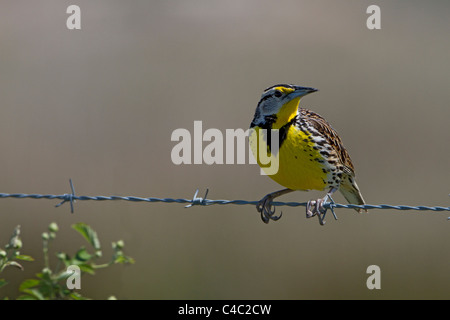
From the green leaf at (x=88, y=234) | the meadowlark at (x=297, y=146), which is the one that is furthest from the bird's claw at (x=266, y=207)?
the green leaf at (x=88, y=234)

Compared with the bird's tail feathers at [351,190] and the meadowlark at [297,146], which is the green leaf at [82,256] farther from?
the bird's tail feathers at [351,190]

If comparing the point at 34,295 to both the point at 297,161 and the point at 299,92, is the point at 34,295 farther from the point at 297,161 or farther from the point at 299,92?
the point at 299,92

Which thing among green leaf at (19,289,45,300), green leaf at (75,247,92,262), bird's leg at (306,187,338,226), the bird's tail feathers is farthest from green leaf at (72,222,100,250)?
the bird's tail feathers

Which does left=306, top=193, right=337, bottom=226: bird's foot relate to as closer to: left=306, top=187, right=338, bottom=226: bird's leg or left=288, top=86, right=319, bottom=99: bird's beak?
left=306, top=187, right=338, bottom=226: bird's leg

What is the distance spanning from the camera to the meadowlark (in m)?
3.71

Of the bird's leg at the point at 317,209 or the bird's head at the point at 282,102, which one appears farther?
the bird's head at the point at 282,102

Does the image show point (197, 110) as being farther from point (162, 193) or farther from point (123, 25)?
point (123, 25)

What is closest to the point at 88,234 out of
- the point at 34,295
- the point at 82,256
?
the point at 82,256

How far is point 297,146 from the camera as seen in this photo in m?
3.72

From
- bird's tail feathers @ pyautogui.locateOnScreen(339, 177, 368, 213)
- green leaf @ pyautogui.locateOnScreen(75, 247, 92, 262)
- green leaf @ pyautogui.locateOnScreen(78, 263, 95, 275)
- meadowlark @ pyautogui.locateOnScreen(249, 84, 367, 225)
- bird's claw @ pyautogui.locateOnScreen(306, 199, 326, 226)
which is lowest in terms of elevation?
green leaf @ pyautogui.locateOnScreen(78, 263, 95, 275)

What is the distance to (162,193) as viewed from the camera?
22.5 ft

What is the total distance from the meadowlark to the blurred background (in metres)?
2.29

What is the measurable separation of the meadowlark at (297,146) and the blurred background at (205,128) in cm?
229

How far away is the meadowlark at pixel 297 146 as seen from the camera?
12.2 ft
